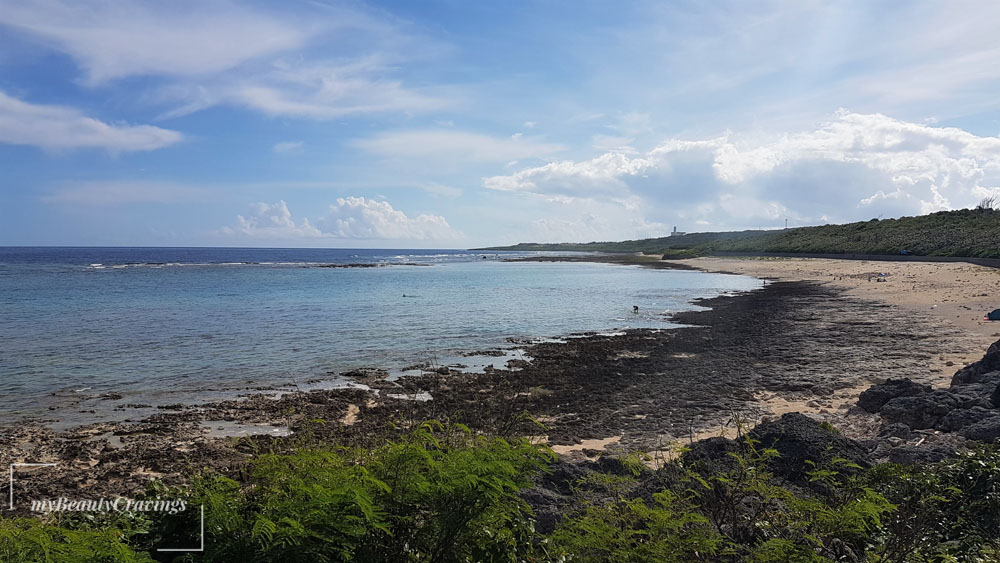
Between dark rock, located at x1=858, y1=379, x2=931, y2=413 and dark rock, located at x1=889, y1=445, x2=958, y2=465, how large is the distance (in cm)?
407

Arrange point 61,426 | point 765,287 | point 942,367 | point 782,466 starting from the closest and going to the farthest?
1. point 782,466
2. point 61,426
3. point 942,367
4. point 765,287

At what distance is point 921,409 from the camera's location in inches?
348

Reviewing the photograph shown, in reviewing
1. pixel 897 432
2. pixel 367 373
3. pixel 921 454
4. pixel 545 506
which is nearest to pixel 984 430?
pixel 897 432

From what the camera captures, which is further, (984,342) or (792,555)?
(984,342)

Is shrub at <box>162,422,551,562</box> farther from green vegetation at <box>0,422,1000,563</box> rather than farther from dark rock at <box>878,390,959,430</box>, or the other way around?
dark rock at <box>878,390,959,430</box>

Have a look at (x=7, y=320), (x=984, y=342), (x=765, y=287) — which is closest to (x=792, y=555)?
(x=984, y=342)

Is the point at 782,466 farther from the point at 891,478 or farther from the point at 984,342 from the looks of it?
the point at 984,342

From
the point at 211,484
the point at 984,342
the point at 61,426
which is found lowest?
the point at 61,426

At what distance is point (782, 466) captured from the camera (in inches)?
235

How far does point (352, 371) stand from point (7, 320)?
20054mm

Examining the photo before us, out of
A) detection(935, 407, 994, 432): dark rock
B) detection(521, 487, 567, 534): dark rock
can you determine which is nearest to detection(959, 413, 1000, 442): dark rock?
detection(935, 407, 994, 432): dark rock

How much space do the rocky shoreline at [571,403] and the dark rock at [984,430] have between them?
49 cm

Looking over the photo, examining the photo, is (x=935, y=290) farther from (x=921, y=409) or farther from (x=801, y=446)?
(x=801, y=446)

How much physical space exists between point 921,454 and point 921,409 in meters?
3.38
